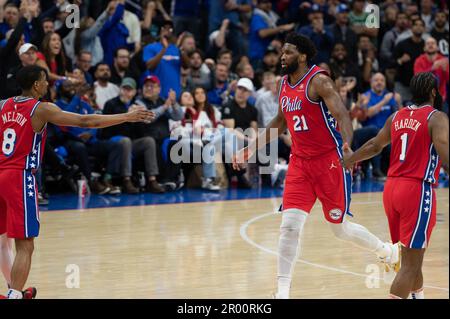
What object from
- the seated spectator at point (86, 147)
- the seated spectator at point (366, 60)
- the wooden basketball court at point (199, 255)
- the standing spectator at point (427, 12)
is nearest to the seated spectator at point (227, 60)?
the seated spectator at point (366, 60)

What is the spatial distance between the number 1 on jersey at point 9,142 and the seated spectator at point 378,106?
32.6ft

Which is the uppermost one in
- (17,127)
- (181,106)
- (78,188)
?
(17,127)

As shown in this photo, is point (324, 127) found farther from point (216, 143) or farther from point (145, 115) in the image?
point (216, 143)

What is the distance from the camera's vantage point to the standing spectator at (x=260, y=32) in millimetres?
18406

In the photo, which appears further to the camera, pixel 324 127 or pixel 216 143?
pixel 216 143

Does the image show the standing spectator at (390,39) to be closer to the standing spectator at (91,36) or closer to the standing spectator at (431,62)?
the standing spectator at (431,62)

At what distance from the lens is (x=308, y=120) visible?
7.92 m

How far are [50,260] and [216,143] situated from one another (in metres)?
5.55

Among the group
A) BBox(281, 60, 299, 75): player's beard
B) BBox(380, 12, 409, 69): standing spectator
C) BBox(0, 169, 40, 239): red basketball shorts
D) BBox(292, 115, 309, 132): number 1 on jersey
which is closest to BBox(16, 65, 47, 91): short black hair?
BBox(0, 169, 40, 239): red basketball shorts

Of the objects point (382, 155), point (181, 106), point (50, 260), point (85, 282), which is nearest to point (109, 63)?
point (181, 106)

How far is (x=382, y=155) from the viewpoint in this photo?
1669 centimetres

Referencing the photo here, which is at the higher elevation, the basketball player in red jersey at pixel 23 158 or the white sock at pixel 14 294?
the basketball player in red jersey at pixel 23 158

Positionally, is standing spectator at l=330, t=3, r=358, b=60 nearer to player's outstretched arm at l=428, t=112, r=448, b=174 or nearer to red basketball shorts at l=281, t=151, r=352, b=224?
red basketball shorts at l=281, t=151, r=352, b=224

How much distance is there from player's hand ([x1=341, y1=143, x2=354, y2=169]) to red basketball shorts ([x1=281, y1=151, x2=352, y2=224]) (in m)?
0.28
